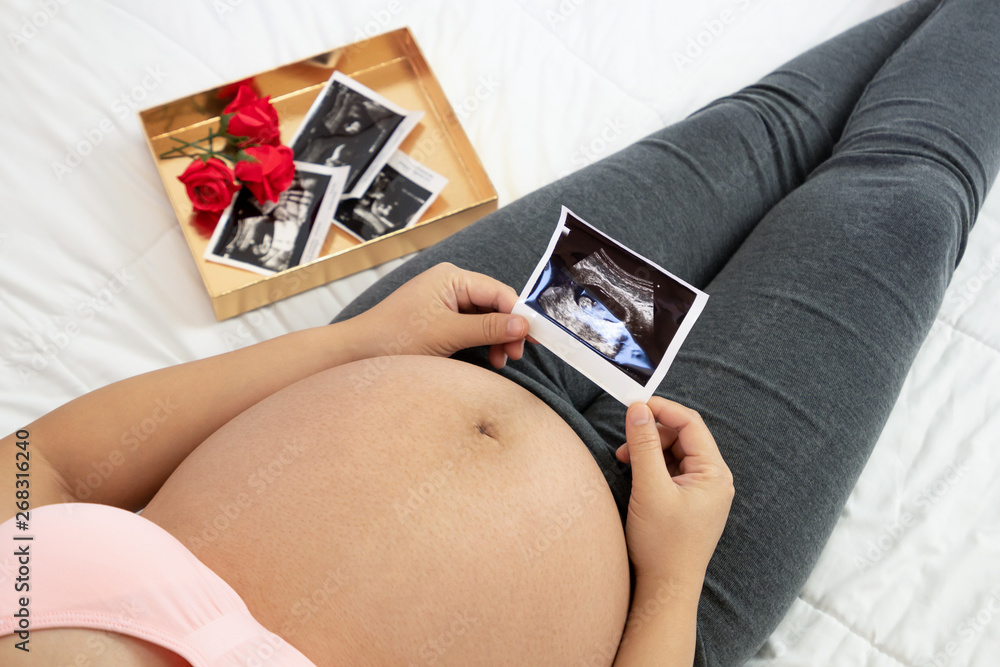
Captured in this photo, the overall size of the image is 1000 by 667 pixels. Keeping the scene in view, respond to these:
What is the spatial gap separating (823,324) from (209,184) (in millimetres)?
1128

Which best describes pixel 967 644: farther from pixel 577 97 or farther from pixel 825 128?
pixel 577 97

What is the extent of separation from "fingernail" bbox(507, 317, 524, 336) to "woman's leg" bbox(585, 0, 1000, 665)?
0.24 metres

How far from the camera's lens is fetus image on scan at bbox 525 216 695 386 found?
2.69 feet

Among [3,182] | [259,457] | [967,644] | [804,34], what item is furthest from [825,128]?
[3,182]

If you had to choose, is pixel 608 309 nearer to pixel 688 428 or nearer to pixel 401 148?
pixel 688 428
